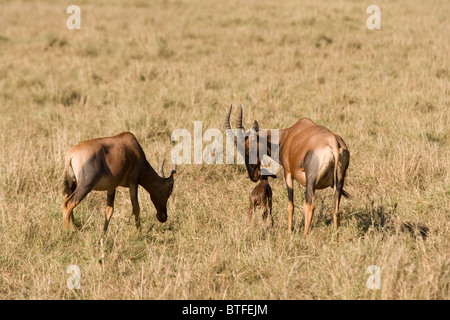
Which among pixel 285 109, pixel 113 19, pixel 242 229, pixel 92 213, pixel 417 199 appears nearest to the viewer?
pixel 242 229

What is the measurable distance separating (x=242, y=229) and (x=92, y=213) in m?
1.74

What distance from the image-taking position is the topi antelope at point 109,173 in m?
4.73

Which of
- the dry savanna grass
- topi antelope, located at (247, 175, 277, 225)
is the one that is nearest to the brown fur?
topi antelope, located at (247, 175, 277, 225)

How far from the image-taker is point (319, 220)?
18.1ft

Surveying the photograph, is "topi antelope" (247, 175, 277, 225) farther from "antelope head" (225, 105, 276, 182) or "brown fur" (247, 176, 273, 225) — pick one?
"antelope head" (225, 105, 276, 182)

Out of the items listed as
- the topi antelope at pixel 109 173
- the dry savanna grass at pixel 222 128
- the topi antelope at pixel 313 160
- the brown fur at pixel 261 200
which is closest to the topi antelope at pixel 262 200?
the brown fur at pixel 261 200

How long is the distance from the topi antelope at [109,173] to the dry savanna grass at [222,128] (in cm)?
40

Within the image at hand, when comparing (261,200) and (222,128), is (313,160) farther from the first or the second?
(222,128)

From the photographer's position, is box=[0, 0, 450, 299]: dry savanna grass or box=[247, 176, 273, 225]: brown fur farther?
box=[247, 176, 273, 225]: brown fur

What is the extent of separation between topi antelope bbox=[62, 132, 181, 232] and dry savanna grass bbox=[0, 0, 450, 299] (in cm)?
40

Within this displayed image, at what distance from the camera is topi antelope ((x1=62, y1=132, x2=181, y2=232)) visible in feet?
15.5

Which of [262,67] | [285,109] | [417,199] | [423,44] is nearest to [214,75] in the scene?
[262,67]

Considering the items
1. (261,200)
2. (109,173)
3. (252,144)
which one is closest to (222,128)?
(252,144)

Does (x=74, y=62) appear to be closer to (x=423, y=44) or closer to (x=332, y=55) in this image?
(x=332, y=55)
